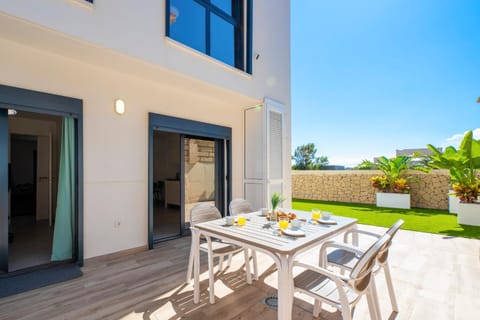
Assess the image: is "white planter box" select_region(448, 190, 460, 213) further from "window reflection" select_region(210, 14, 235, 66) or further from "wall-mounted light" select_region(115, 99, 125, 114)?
"wall-mounted light" select_region(115, 99, 125, 114)

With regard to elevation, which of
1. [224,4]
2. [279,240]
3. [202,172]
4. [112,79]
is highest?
[224,4]

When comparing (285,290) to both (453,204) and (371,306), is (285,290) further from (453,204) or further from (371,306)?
(453,204)

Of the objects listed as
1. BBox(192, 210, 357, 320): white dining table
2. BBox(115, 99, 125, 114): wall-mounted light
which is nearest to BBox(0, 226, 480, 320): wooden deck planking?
BBox(192, 210, 357, 320): white dining table

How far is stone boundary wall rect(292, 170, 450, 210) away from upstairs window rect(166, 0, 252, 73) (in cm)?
785

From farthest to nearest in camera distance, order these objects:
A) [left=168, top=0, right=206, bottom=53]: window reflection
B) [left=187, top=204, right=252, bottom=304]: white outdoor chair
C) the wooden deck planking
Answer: [left=168, top=0, right=206, bottom=53]: window reflection → [left=187, top=204, right=252, bottom=304]: white outdoor chair → the wooden deck planking

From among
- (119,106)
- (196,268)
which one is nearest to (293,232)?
(196,268)

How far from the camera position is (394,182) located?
347 inches

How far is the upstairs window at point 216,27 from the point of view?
4176 mm

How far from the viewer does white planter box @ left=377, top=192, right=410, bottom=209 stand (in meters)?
8.45

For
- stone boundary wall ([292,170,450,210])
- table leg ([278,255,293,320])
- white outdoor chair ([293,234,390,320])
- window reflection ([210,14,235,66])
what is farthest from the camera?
stone boundary wall ([292,170,450,210])

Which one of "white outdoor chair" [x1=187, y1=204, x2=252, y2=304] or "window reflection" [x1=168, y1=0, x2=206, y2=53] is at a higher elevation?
"window reflection" [x1=168, y1=0, x2=206, y2=53]

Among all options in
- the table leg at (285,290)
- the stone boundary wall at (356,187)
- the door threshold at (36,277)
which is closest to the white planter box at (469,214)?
the stone boundary wall at (356,187)

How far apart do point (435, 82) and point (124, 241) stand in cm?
1490

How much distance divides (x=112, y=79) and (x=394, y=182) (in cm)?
1020
